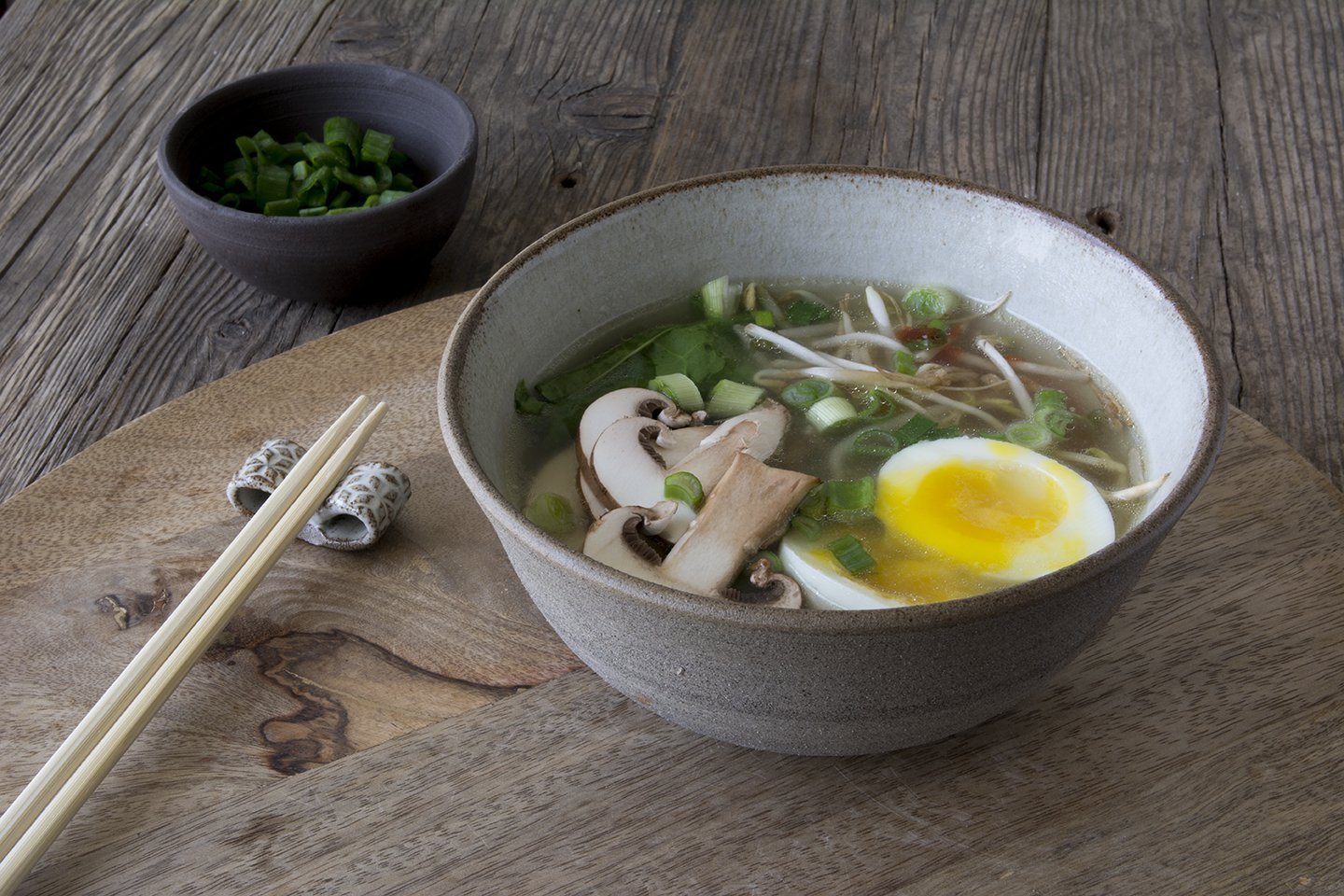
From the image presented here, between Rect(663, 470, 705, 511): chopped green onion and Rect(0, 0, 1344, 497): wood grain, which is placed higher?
Rect(663, 470, 705, 511): chopped green onion

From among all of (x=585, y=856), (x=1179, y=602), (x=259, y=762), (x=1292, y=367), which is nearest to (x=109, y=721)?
(x=259, y=762)

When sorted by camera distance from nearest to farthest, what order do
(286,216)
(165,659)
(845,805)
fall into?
(845,805), (165,659), (286,216)

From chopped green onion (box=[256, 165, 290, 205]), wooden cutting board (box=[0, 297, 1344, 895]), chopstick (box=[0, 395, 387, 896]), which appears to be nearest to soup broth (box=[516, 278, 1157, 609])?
wooden cutting board (box=[0, 297, 1344, 895])

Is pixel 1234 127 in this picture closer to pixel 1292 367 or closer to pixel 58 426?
pixel 1292 367

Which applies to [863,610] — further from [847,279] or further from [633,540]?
[847,279]

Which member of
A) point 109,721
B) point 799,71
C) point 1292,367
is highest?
point 109,721

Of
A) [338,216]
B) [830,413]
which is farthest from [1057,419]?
[338,216]

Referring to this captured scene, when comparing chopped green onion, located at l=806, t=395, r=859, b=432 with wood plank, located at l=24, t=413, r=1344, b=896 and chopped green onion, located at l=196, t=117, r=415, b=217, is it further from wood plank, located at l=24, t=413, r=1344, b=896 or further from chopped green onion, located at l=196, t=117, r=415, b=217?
chopped green onion, located at l=196, t=117, r=415, b=217
